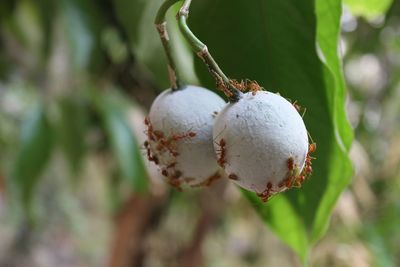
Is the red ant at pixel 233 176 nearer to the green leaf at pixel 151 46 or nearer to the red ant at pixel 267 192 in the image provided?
the red ant at pixel 267 192

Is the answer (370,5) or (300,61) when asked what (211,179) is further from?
(370,5)

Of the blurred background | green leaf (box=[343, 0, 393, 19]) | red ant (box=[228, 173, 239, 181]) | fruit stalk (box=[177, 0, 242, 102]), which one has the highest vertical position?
fruit stalk (box=[177, 0, 242, 102])

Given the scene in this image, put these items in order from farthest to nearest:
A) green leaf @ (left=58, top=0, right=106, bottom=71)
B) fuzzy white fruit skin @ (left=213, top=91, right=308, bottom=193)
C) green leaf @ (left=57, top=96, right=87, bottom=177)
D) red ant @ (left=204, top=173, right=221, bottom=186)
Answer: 1. green leaf @ (left=57, top=96, right=87, bottom=177)
2. green leaf @ (left=58, top=0, right=106, bottom=71)
3. red ant @ (left=204, top=173, right=221, bottom=186)
4. fuzzy white fruit skin @ (left=213, top=91, right=308, bottom=193)

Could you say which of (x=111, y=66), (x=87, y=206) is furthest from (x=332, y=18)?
(x=87, y=206)

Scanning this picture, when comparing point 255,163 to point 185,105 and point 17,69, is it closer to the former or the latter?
point 185,105

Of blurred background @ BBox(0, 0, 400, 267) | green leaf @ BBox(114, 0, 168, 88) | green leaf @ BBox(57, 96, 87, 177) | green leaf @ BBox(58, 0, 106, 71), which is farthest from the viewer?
green leaf @ BBox(57, 96, 87, 177)

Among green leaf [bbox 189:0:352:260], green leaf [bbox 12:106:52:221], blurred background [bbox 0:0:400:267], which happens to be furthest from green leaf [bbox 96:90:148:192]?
green leaf [bbox 189:0:352:260]

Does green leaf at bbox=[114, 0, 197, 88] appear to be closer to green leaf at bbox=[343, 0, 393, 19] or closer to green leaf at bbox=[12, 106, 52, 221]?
green leaf at bbox=[343, 0, 393, 19]
